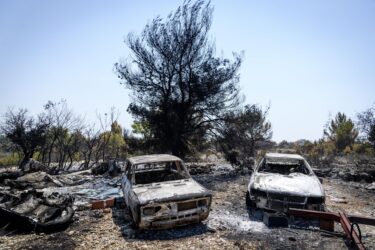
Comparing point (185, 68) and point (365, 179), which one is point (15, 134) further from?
point (365, 179)

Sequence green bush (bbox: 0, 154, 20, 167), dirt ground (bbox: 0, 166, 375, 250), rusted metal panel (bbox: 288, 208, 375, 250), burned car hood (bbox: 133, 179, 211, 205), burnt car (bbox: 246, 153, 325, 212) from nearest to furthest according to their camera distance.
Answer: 1. rusted metal panel (bbox: 288, 208, 375, 250)
2. dirt ground (bbox: 0, 166, 375, 250)
3. burned car hood (bbox: 133, 179, 211, 205)
4. burnt car (bbox: 246, 153, 325, 212)
5. green bush (bbox: 0, 154, 20, 167)

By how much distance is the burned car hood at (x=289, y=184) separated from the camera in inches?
286

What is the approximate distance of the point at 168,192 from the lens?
645 centimetres

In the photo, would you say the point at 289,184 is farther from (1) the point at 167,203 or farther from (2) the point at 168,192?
(1) the point at 167,203

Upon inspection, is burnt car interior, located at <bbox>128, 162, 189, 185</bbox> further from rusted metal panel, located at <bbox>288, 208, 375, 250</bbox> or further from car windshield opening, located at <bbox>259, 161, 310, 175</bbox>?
rusted metal panel, located at <bbox>288, 208, 375, 250</bbox>

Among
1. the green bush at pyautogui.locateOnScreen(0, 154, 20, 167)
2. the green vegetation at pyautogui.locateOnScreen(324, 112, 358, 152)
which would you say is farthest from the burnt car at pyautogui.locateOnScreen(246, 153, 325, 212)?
the green vegetation at pyautogui.locateOnScreen(324, 112, 358, 152)

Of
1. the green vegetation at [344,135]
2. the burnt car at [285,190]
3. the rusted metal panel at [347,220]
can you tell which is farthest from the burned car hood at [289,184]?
the green vegetation at [344,135]

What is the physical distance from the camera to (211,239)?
584cm

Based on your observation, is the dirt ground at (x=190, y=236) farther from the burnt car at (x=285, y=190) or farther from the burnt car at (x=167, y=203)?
the burnt car at (x=285, y=190)

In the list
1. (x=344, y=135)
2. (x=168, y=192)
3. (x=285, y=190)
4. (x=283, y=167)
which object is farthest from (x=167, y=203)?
(x=344, y=135)

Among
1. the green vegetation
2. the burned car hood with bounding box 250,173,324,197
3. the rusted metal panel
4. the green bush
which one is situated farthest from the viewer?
the green vegetation

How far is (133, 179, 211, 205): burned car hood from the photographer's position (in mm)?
6149

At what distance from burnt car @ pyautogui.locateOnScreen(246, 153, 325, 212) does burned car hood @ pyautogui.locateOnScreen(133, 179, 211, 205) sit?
168 centimetres

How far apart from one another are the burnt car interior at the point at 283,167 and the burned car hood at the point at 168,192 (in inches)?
122
